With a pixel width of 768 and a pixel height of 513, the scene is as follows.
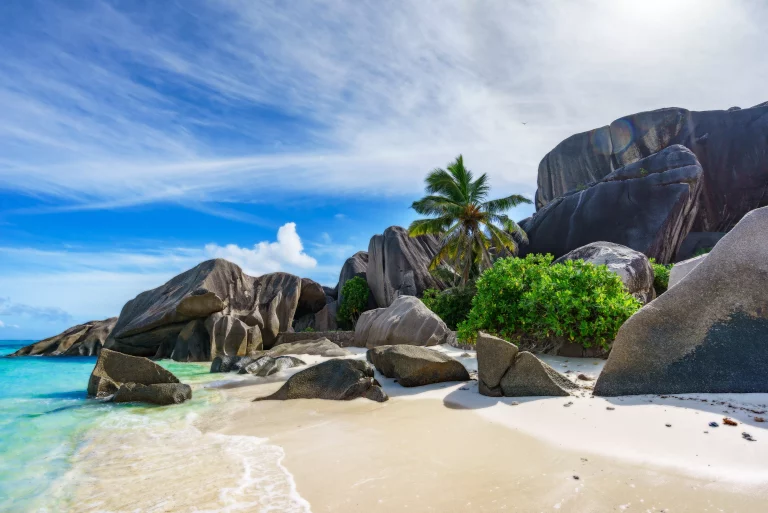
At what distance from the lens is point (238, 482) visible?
155 inches

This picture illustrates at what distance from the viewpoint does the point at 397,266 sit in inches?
1264

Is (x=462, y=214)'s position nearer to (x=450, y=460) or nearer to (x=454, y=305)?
(x=454, y=305)

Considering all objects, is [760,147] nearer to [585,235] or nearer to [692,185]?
[692,185]

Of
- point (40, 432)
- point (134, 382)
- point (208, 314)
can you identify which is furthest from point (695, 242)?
point (40, 432)

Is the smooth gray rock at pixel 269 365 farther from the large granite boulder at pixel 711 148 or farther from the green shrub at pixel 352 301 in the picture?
the large granite boulder at pixel 711 148

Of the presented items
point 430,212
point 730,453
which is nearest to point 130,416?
point 730,453

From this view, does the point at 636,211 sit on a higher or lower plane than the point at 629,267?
higher

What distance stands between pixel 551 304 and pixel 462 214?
47.5 feet

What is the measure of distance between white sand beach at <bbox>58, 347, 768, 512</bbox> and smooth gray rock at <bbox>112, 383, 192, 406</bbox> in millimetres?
1764

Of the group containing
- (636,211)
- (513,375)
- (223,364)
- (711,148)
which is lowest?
(223,364)

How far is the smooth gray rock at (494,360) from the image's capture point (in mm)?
6879

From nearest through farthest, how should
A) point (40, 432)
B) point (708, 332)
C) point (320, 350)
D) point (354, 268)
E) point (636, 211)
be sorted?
1. point (708, 332)
2. point (40, 432)
3. point (320, 350)
4. point (636, 211)
5. point (354, 268)

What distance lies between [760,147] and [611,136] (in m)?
10.2

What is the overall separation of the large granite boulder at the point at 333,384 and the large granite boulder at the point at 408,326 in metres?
6.37
